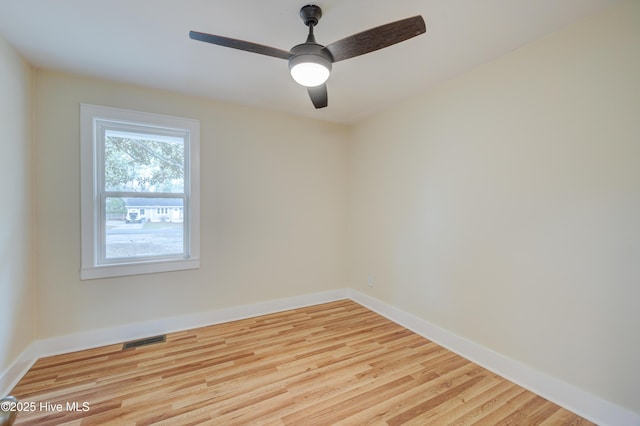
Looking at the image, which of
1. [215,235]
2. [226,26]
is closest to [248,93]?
[226,26]

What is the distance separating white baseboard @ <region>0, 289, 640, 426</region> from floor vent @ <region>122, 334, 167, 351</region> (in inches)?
2.6

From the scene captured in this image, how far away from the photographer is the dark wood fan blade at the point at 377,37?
1350mm

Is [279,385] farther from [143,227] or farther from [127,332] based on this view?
[143,227]

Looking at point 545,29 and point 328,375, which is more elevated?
point 545,29

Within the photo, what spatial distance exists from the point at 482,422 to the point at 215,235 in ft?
9.40

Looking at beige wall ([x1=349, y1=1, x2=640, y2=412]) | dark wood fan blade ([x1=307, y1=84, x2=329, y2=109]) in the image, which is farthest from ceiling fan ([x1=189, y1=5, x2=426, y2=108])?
beige wall ([x1=349, y1=1, x2=640, y2=412])

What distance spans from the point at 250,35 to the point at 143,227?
2.19 meters

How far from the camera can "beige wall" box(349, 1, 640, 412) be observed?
166 cm

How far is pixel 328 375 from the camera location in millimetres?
2178

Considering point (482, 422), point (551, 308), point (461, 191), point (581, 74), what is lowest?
point (482, 422)

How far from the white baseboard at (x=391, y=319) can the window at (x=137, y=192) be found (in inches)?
23.5

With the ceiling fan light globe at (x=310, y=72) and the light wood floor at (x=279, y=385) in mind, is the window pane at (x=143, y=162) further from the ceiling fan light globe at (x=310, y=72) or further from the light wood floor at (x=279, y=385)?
the ceiling fan light globe at (x=310, y=72)

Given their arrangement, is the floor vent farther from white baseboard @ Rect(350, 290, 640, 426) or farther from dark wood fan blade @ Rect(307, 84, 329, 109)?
dark wood fan blade @ Rect(307, 84, 329, 109)

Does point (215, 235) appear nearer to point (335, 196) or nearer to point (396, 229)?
point (335, 196)
